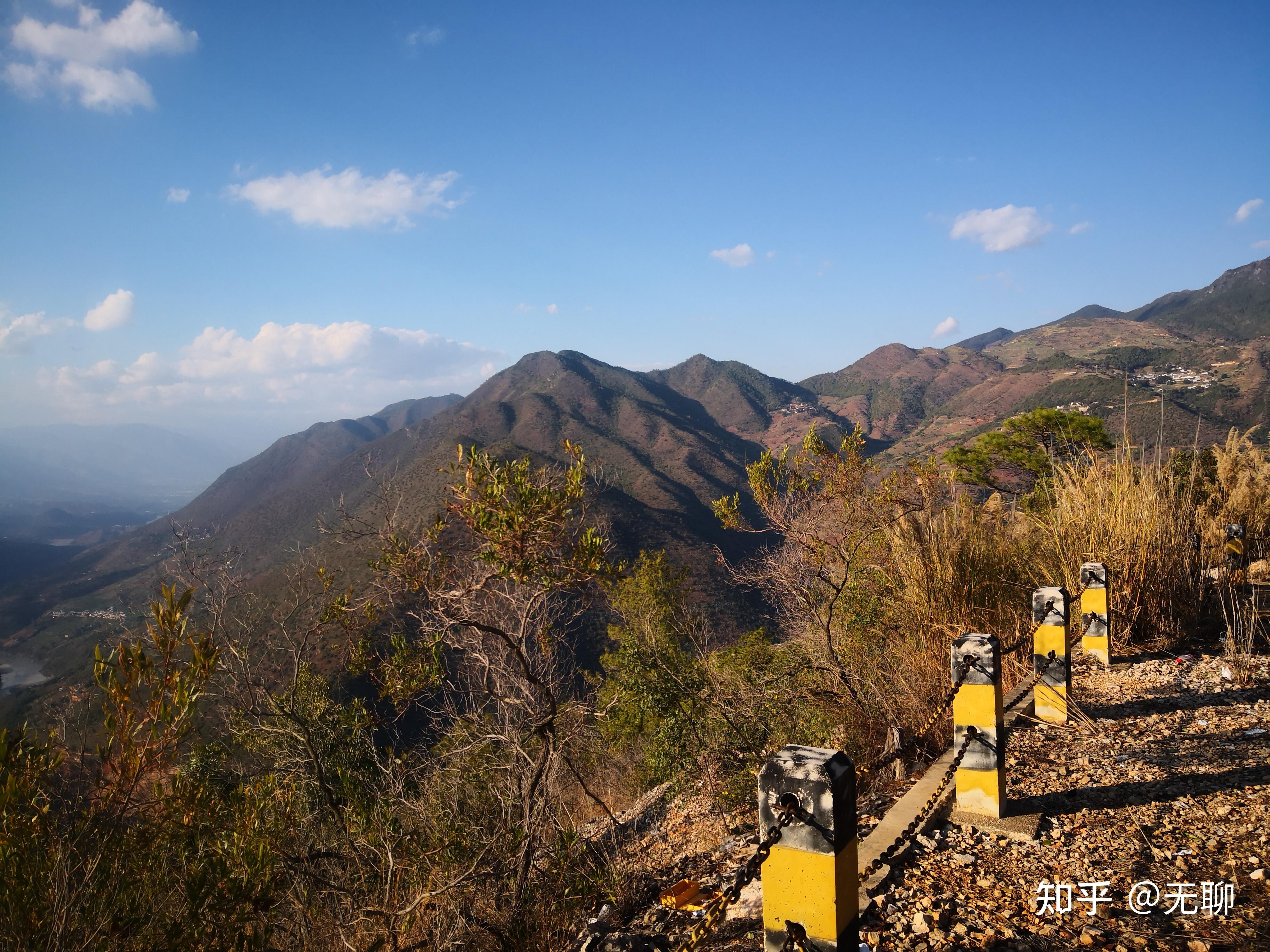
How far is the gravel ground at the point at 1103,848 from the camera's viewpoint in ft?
8.33

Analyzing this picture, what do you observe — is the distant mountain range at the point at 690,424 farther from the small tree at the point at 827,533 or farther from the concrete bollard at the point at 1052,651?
the concrete bollard at the point at 1052,651

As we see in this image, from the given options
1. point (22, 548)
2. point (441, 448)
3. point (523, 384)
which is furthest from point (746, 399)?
point (22, 548)

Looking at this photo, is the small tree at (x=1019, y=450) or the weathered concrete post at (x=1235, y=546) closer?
the weathered concrete post at (x=1235, y=546)

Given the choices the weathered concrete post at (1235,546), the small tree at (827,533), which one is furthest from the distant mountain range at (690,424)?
the small tree at (827,533)

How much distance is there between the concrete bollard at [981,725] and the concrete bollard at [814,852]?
1703 mm

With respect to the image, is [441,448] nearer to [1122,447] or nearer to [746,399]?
[1122,447]

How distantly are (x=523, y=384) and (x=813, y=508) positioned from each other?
3662 inches

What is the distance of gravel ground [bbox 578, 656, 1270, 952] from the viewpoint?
2539mm

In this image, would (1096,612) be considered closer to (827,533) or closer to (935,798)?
(827,533)

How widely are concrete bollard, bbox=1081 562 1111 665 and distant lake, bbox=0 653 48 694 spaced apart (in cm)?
4171

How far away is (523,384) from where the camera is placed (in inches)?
3898

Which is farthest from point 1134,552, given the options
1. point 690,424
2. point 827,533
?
point 690,424

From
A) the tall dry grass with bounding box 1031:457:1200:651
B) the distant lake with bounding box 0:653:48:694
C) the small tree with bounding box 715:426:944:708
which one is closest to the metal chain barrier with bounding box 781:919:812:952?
the small tree with bounding box 715:426:944:708

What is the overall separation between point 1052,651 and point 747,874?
3700mm
